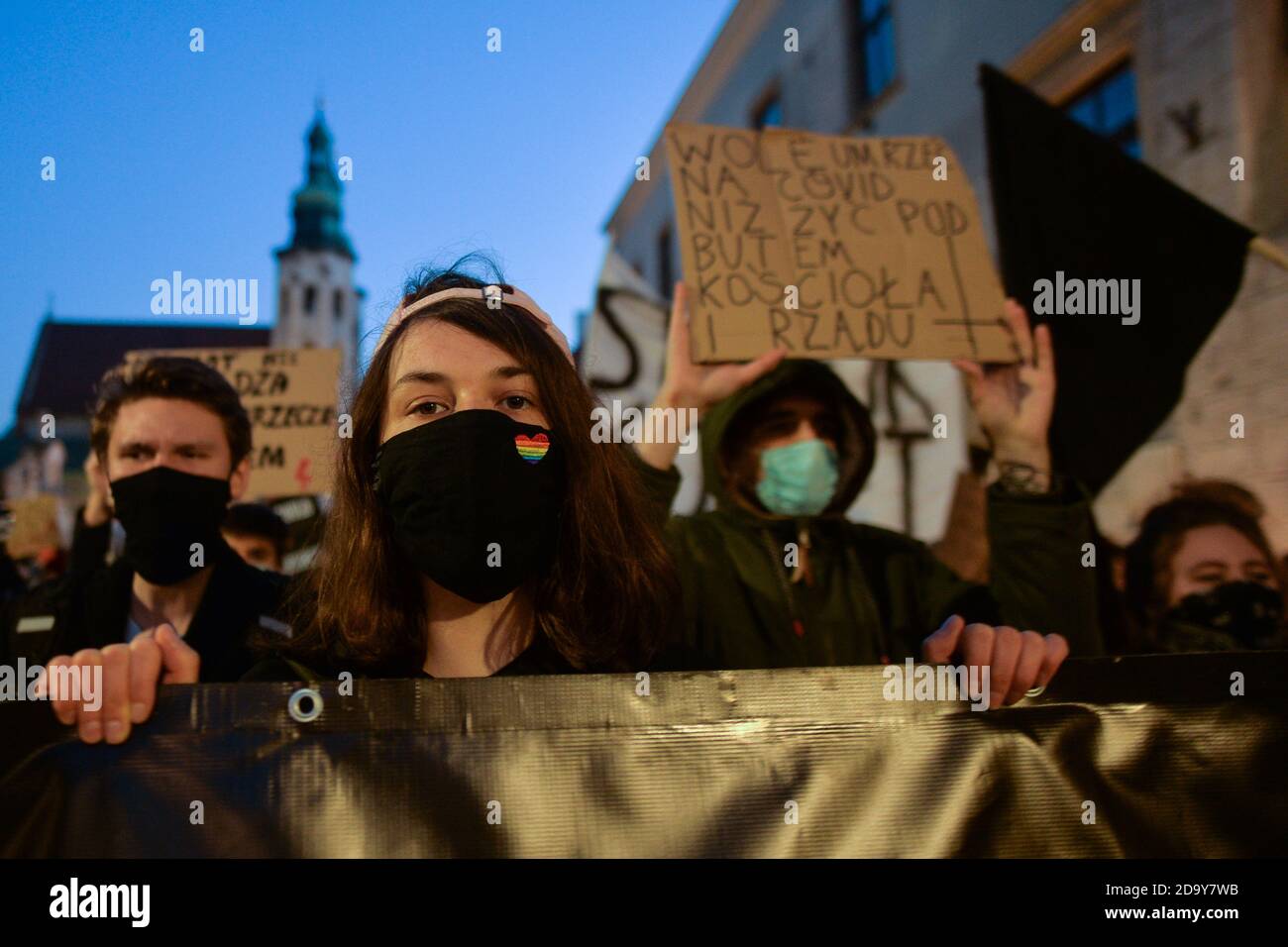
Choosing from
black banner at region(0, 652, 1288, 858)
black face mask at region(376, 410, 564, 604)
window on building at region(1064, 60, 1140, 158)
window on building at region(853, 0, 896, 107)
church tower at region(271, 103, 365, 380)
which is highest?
church tower at region(271, 103, 365, 380)

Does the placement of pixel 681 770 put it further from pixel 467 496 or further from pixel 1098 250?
pixel 1098 250

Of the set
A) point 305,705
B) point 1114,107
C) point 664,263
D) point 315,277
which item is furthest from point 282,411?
point 315,277

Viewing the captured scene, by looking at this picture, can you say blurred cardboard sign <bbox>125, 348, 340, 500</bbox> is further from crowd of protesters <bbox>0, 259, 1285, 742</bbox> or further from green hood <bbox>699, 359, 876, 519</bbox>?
green hood <bbox>699, 359, 876, 519</bbox>

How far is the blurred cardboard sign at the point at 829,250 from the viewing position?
9.30ft

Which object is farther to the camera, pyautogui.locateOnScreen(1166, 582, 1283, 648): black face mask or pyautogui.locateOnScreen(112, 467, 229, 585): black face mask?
pyautogui.locateOnScreen(1166, 582, 1283, 648): black face mask

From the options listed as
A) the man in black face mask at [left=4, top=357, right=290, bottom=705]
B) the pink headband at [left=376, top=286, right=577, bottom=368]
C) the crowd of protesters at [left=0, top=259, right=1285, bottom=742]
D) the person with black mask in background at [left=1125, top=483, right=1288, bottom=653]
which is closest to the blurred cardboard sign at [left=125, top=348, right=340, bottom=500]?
the crowd of protesters at [left=0, top=259, right=1285, bottom=742]

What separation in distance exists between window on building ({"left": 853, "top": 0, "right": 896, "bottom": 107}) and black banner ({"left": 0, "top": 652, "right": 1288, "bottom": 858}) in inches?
221

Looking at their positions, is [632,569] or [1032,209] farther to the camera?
[1032,209]

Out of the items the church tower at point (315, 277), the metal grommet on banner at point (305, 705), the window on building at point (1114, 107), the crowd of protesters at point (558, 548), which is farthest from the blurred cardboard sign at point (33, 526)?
the church tower at point (315, 277)

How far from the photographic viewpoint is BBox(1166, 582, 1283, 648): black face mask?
3043mm

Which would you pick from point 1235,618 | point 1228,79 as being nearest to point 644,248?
point 1228,79
